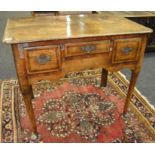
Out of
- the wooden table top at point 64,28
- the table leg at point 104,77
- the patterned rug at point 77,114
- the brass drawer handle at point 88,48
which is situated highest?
the wooden table top at point 64,28

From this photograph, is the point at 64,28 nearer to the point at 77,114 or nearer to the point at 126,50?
the point at 126,50

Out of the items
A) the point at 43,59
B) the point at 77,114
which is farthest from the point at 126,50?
the point at 77,114

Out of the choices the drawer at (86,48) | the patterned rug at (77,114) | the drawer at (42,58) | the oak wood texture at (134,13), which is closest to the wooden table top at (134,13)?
the oak wood texture at (134,13)

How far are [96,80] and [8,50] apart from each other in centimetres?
155

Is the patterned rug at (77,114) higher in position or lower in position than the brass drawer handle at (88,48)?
lower

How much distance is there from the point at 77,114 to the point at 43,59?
2.39 feet

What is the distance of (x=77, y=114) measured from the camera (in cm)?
173

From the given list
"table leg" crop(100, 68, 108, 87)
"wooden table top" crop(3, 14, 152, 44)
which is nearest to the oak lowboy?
"wooden table top" crop(3, 14, 152, 44)

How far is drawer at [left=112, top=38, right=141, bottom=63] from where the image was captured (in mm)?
1305

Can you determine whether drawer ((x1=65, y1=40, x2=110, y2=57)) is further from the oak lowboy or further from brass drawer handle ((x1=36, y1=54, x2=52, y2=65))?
brass drawer handle ((x1=36, y1=54, x2=52, y2=65))

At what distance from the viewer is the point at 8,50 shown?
3.00 meters

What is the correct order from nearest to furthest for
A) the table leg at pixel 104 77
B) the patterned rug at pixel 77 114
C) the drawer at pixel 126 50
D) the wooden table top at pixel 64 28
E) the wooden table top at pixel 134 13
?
the wooden table top at pixel 64 28
the drawer at pixel 126 50
the patterned rug at pixel 77 114
the table leg at pixel 104 77
the wooden table top at pixel 134 13

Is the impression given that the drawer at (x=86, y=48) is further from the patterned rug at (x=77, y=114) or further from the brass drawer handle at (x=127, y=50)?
the patterned rug at (x=77, y=114)

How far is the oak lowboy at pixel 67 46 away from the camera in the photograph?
44.8 inches
